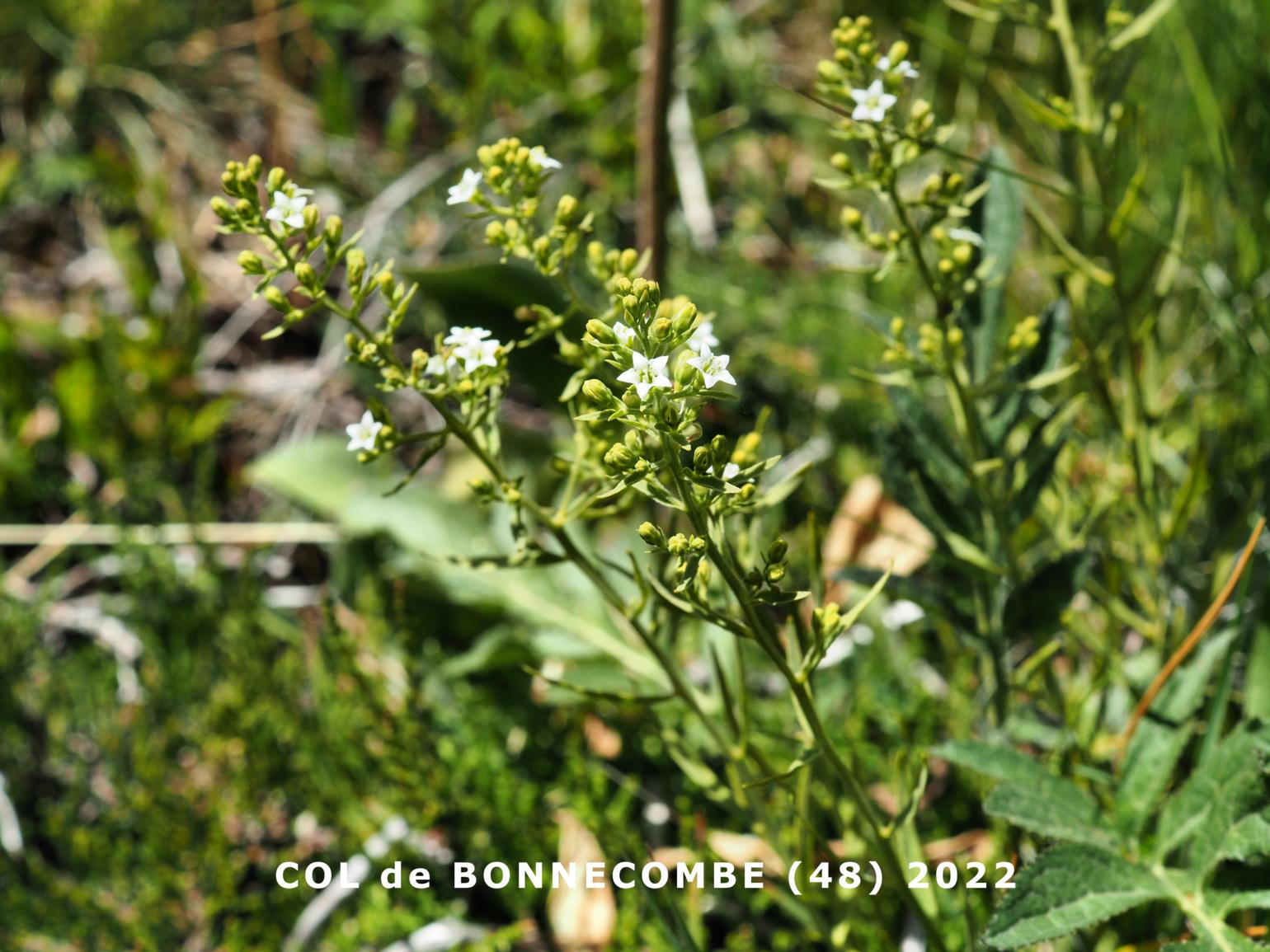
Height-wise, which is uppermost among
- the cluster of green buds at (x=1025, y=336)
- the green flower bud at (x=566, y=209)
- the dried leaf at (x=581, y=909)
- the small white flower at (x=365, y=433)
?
the green flower bud at (x=566, y=209)

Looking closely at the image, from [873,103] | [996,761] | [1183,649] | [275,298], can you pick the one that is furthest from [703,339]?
[1183,649]

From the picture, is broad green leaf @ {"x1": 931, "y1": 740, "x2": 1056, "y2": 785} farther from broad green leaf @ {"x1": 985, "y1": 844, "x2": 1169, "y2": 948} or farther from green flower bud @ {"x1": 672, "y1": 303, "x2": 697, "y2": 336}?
green flower bud @ {"x1": 672, "y1": 303, "x2": 697, "y2": 336}

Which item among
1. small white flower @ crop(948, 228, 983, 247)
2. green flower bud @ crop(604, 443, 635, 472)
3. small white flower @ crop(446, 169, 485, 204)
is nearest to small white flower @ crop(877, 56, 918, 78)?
small white flower @ crop(948, 228, 983, 247)

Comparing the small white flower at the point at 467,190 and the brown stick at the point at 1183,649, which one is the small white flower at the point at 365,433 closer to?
the small white flower at the point at 467,190

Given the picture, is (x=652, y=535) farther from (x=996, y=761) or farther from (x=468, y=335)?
(x=996, y=761)

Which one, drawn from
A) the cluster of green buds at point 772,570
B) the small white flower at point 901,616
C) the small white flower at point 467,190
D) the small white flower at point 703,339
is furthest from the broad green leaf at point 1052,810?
the small white flower at point 467,190

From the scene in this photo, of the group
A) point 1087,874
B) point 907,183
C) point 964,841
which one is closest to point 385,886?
point 964,841
